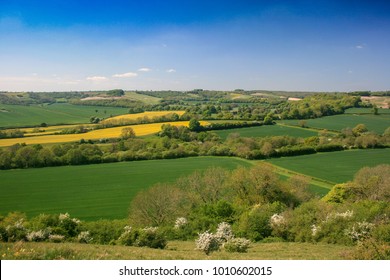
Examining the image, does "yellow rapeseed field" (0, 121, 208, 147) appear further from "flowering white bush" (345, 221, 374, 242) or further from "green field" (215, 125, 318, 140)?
"flowering white bush" (345, 221, 374, 242)

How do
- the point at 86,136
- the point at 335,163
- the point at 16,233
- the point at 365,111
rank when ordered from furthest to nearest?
the point at 365,111 → the point at 86,136 → the point at 335,163 → the point at 16,233

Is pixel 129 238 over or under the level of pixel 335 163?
over

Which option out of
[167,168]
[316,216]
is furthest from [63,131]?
[316,216]

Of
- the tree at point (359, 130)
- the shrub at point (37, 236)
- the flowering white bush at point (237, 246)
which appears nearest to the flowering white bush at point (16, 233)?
the shrub at point (37, 236)

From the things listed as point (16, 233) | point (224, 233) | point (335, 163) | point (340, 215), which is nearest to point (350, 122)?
point (335, 163)

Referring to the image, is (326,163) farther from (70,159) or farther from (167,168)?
(70,159)

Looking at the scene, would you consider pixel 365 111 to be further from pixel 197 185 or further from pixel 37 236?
pixel 37 236

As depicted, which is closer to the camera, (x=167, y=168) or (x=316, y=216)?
(x=316, y=216)

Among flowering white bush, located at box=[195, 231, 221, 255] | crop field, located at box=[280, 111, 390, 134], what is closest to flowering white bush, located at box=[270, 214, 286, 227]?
flowering white bush, located at box=[195, 231, 221, 255]
